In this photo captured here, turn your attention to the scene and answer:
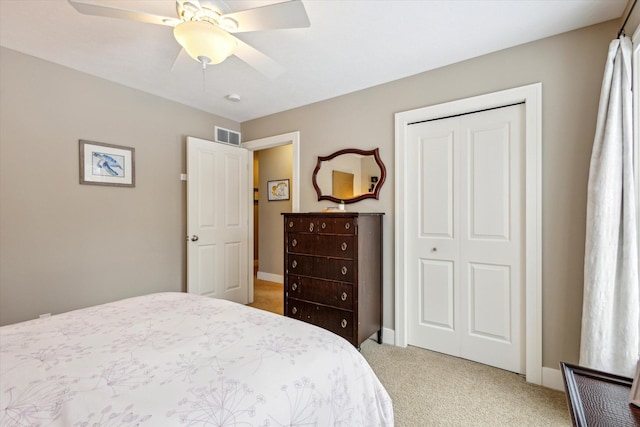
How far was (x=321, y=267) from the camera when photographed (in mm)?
2721

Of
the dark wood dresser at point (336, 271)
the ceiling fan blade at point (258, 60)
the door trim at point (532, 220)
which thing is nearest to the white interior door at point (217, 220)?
the dark wood dresser at point (336, 271)

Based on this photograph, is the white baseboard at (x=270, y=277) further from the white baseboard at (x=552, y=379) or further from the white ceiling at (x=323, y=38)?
the white baseboard at (x=552, y=379)

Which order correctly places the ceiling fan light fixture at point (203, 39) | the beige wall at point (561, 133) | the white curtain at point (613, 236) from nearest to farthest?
the ceiling fan light fixture at point (203, 39) < the white curtain at point (613, 236) < the beige wall at point (561, 133)

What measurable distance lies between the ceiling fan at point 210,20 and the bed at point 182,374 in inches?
55.7

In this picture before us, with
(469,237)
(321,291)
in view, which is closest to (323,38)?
(469,237)

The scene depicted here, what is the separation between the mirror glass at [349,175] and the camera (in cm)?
295

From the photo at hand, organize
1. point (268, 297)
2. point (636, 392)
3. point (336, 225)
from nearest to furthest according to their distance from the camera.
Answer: point (636, 392)
point (336, 225)
point (268, 297)

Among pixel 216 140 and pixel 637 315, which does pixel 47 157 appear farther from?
pixel 637 315

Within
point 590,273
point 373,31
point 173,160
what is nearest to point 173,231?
point 173,160

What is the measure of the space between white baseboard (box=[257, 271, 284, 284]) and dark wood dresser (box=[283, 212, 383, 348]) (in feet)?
7.86

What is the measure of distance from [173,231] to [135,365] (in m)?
2.57

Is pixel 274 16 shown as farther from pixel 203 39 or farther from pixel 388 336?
Answer: pixel 388 336

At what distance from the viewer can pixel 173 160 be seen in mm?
3383

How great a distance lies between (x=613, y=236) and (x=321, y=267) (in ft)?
6.55
